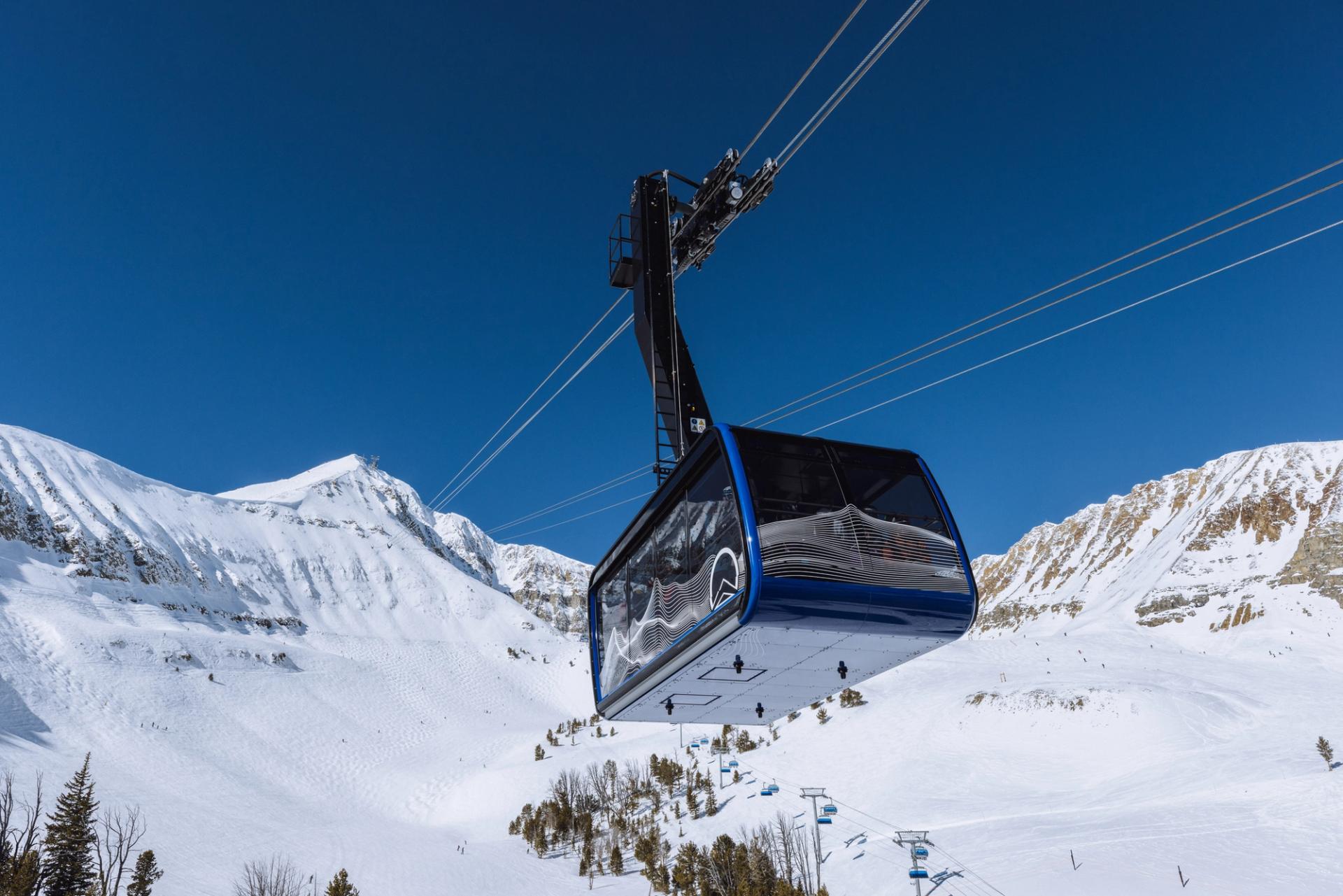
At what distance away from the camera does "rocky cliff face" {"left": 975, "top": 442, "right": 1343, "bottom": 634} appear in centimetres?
9581

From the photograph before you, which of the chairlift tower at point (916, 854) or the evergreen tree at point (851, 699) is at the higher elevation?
the evergreen tree at point (851, 699)

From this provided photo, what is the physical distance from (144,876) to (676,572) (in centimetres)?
3530

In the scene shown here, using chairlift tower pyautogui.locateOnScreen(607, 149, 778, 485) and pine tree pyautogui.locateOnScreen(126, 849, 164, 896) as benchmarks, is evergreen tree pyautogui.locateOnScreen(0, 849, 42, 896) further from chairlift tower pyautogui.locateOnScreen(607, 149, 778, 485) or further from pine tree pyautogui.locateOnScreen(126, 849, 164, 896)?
chairlift tower pyautogui.locateOnScreen(607, 149, 778, 485)

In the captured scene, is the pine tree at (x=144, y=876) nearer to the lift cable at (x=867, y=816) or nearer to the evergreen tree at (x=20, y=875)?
the evergreen tree at (x=20, y=875)

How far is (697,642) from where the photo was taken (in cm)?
872

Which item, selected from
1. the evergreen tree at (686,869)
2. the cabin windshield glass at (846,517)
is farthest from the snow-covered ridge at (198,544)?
the cabin windshield glass at (846,517)

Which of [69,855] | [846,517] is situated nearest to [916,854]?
[846,517]

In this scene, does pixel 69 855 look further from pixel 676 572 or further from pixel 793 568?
pixel 793 568

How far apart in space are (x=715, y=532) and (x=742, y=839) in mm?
39086

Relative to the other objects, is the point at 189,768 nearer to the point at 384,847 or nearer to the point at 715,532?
the point at 384,847

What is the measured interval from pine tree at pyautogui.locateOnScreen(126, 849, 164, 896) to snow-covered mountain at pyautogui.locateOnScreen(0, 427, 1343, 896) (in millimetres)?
2448

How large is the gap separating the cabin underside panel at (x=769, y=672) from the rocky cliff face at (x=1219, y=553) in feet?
328

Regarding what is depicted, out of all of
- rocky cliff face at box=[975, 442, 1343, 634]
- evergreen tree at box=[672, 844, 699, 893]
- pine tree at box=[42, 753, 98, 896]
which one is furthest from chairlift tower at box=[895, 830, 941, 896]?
rocky cliff face at box=[975, 442, 1343, 634]

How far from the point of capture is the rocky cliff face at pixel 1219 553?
95.8 m
